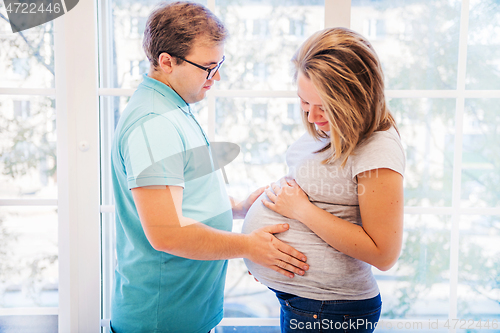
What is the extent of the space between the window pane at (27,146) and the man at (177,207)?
533mm

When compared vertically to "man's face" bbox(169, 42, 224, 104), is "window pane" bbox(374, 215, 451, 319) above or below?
below

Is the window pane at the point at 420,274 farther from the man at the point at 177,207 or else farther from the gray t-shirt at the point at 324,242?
the man at the point at 177,207

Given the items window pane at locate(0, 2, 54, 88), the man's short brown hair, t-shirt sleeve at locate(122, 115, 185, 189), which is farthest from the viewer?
window pane at locate(0, 2, 54, 88)

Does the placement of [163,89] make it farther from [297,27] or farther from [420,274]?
[420,274]

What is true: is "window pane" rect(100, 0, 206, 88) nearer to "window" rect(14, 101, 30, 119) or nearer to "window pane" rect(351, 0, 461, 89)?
"window" rect(14, 101, 30, 119)

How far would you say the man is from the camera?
0.79 m

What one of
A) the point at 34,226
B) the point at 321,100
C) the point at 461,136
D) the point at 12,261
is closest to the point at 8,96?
the point at 34,226

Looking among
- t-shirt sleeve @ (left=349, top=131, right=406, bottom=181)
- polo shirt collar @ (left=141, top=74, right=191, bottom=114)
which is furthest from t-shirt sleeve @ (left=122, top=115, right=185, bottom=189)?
t-shirt sleeve @ (left=349, top=131, right=406, bottom=181)

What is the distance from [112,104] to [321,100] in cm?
87

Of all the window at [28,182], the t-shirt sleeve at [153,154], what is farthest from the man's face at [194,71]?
the window at [28,182]

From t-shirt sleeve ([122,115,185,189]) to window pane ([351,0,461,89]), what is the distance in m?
0.89

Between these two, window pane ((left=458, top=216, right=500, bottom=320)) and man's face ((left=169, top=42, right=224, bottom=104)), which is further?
window pane ((left=458, top=216, right=500, bottom=320))

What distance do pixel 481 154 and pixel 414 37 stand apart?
542 millimetres

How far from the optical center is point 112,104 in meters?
1.27
